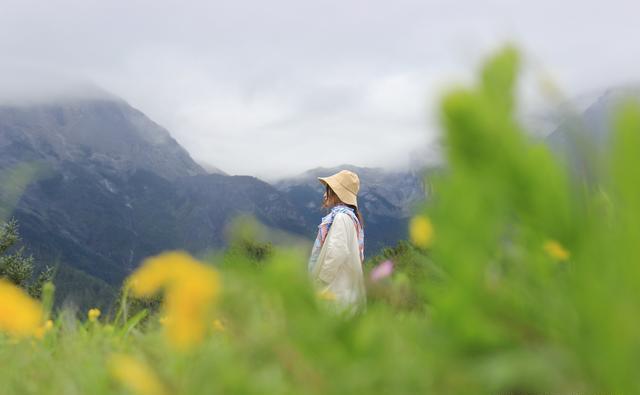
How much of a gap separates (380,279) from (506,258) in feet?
3.30

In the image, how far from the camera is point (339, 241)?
Answer: 6.52m

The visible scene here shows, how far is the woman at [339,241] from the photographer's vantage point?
246 inches

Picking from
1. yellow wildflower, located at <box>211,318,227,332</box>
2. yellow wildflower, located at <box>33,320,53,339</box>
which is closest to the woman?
yellow wildflower, located at <box>33,320,53,339</box>

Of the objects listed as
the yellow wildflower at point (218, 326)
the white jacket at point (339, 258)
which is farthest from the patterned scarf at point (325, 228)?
the yellow wildflower at point (218, 326)

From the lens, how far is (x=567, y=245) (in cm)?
61

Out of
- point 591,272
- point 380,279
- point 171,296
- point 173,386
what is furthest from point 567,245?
point 380,279

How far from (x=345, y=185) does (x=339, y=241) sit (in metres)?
1.11

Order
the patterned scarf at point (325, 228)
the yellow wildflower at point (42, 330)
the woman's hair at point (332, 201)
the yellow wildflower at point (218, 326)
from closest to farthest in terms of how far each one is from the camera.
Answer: the yellow wildflower at point (218, 326)
the yellow wildflower at point (42, 330)
the patterned scarf at point (325, 228)
the woman's hair at point (332, 201)

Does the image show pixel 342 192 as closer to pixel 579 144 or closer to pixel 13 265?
pixel 579 144

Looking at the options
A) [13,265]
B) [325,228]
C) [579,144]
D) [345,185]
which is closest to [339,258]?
[325,228]

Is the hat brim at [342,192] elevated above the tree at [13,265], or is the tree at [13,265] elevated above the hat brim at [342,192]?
the hat brim at [342,192]

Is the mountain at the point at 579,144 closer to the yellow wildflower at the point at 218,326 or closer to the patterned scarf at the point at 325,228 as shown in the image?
the yellow wildflower at the point at 218,326

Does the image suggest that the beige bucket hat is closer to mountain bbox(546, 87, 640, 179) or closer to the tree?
mountain bbox(546, 87, 640, 179)

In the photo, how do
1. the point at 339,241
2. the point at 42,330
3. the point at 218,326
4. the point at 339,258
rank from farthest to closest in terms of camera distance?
the point at 339,241, the point at 339,258, the point at 42,330, the point at 218,326
